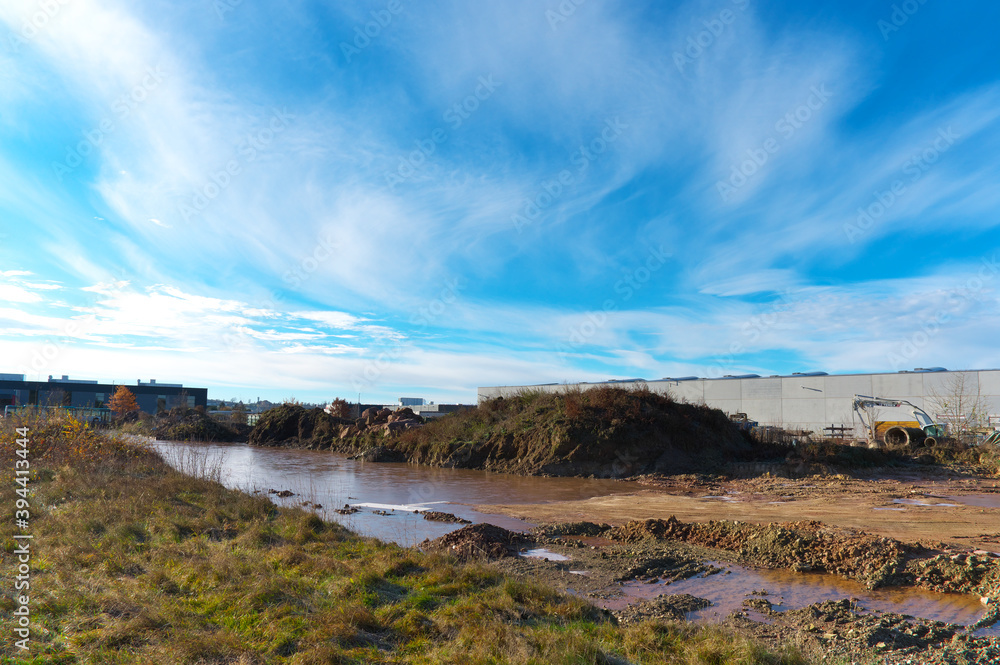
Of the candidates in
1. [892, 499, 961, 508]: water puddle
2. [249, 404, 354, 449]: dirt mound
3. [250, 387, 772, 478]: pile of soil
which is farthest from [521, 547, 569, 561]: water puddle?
[249, 404, 354, 449]: dirt mound

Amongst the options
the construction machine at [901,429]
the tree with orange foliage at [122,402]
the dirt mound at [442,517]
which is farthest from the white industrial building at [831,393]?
the tree with orange foliage at [122,402]

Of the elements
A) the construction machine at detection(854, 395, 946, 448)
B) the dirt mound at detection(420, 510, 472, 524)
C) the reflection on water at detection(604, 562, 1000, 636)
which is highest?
the construction machine at detection(854, 395, 946, 448)

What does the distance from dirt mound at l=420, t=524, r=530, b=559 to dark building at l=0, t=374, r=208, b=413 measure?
71368mm

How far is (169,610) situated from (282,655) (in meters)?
1.76

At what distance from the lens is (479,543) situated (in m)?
11.1

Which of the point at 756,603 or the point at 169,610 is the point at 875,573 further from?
the point at 169,610

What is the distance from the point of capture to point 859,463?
2695 cm

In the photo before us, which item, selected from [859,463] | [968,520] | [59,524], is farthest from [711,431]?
[59,524]

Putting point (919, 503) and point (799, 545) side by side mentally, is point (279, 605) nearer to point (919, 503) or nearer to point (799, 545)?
point (799, 545)

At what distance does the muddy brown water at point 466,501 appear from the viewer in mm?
8094

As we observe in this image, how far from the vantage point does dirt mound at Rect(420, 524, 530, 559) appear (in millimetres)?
10664

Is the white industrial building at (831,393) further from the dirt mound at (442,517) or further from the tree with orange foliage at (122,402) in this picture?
the tree with orange foliage at (122,402)

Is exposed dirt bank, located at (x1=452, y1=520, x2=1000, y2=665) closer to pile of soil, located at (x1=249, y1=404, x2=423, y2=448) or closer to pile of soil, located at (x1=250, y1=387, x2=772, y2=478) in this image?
pile of soil, located at (x1=250, y1=387, x2=772, y2=478)

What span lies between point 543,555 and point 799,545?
4.82 meters
